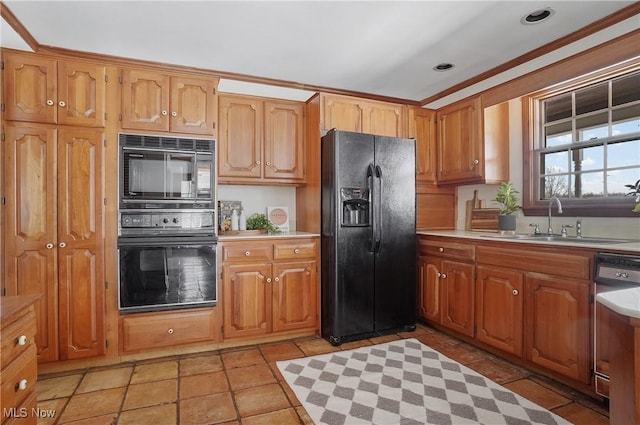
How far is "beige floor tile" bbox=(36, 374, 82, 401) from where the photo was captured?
7.22 ft

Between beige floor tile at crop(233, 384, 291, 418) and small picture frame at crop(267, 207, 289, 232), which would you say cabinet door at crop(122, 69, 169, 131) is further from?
beige floor tile at crop(233, 384, 291, 418)

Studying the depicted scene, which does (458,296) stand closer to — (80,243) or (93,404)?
(93,404)

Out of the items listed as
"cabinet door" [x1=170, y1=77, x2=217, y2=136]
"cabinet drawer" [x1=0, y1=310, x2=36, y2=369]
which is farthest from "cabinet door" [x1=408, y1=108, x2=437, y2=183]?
"cabinet drawer" [x1=0, y1=310, x2=36, y2=369]

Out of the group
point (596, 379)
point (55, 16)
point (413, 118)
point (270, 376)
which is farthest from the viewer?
point (413, 118)

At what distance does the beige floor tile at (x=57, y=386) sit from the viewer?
2.20m

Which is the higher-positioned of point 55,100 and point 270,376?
point 55,100

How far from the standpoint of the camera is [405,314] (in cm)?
330

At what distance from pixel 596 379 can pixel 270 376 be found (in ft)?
6.69

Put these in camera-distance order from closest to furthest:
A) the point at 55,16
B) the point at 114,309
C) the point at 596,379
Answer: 1. the point at 596,379
2. the point at 55,16
3. the point at 114,309

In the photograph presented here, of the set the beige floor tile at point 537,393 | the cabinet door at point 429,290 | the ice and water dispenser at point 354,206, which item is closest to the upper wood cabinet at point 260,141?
the ice and water dispenser at point 354,206

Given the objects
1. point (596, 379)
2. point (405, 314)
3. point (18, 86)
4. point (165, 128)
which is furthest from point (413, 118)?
point (18, 86)

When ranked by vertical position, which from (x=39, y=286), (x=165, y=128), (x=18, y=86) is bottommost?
(x=39, y=286)

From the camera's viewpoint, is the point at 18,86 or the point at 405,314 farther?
the point at 405,314

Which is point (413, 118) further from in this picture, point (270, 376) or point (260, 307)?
point (270, 376)
